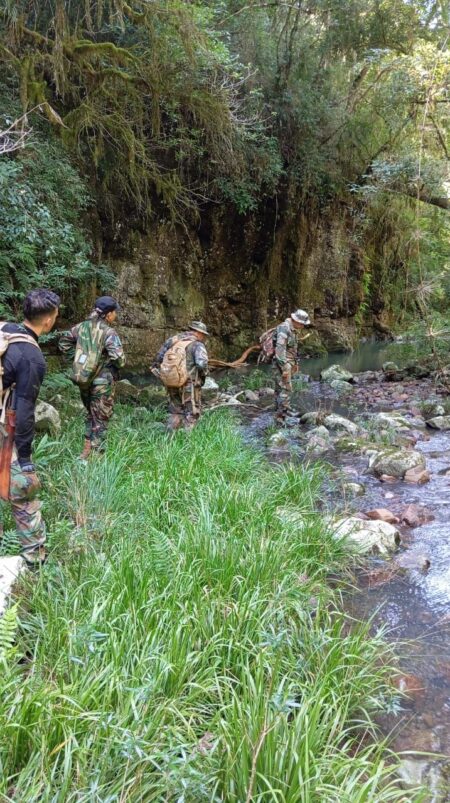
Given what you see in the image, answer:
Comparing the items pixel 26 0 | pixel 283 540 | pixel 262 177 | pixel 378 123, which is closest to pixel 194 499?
pixel 283 540

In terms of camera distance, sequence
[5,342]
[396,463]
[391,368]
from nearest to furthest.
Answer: [5,342]
[396,463]
[391,368]

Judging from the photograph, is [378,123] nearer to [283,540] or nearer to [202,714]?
[283,540]

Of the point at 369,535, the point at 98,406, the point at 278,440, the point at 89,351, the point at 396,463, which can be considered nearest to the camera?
the point at 369,535

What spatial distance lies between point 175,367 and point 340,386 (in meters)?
7.19

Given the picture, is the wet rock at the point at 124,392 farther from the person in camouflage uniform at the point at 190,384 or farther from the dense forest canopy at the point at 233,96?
the dense forest canopy at the point at 233,96

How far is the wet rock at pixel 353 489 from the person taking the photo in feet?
17.4

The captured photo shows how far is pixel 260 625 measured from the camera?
101 inches

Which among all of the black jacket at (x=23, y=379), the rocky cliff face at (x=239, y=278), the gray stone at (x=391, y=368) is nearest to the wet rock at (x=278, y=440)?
the black jacket at (x=23, y=379)

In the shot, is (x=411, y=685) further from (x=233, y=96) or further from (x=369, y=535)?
(x=233, y=96)

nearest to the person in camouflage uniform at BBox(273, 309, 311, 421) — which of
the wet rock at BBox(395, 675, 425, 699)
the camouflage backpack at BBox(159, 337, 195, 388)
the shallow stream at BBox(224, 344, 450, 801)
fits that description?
the shallow stream at BBox(224, 344, 450, 801)

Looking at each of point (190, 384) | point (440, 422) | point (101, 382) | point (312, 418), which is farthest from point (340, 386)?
point (101, 382)

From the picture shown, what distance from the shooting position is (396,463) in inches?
235

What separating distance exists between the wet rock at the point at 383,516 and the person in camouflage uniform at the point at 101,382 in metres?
2.87

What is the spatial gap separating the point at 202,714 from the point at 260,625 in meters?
0.54
